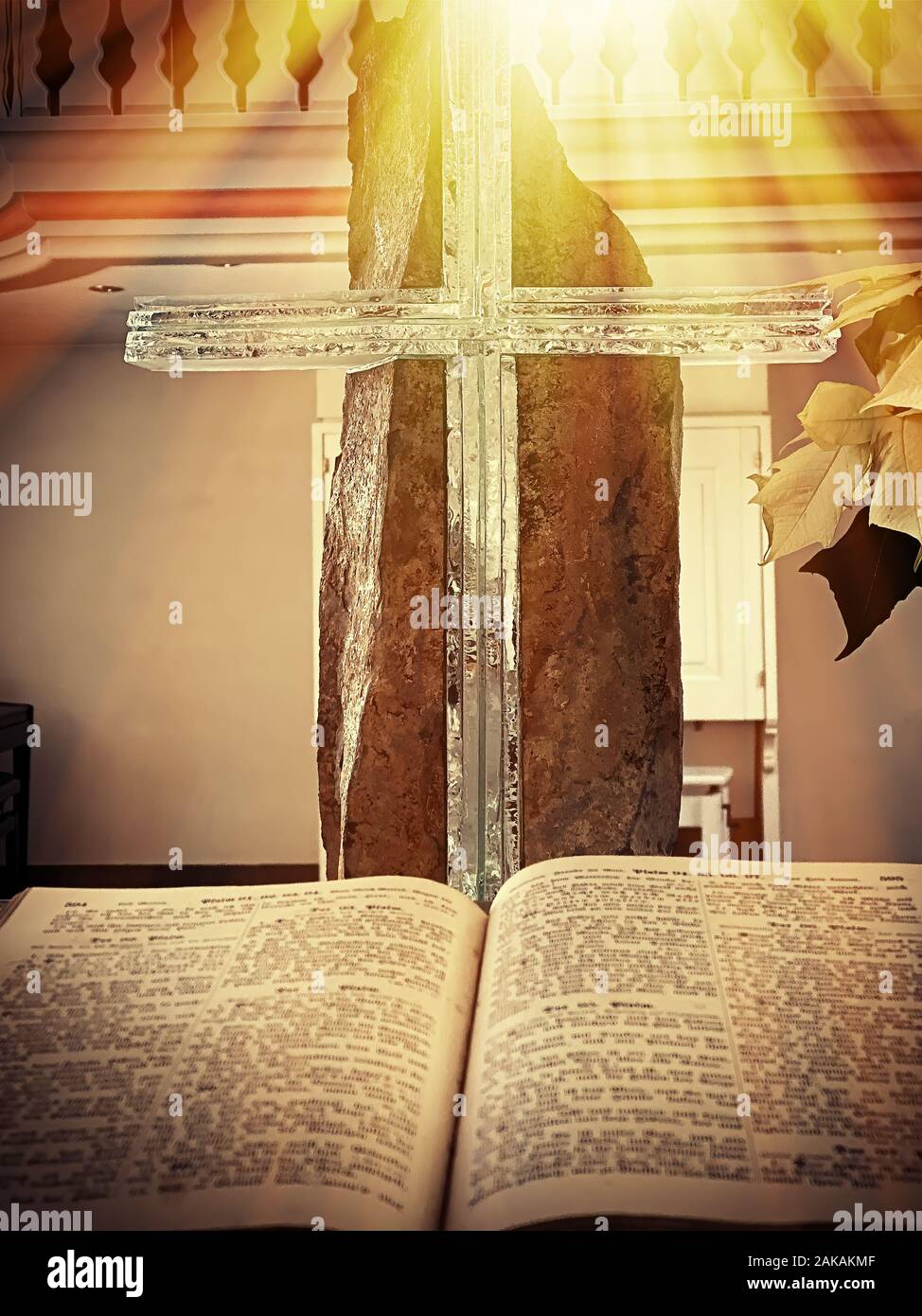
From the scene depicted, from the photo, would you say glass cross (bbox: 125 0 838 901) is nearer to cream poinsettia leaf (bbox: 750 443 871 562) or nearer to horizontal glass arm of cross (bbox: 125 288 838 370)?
horizontal glass arm of cross (bbox: 125 288 838 370)

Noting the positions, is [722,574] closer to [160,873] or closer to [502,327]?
[160,873]

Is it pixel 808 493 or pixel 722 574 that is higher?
pixel 722 574

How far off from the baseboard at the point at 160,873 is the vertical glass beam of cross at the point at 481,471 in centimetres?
260

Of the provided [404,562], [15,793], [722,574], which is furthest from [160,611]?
[404,562]

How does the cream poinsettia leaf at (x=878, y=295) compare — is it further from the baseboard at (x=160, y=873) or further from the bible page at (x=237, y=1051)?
the baseboard at (x=160, y=873)

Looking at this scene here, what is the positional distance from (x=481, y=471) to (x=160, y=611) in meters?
2.80

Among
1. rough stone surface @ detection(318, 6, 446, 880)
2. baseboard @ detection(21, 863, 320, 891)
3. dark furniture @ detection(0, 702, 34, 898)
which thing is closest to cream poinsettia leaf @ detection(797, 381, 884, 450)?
rough stone surface @ detection(318, 6, 446, 880)

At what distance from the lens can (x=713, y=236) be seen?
2396mm

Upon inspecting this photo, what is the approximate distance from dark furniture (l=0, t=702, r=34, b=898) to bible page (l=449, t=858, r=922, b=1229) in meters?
1.86

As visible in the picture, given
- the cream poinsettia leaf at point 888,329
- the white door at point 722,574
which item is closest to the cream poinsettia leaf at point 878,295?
the cream poinsettia leaf at point 888,329

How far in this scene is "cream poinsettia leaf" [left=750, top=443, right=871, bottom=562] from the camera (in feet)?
1.79

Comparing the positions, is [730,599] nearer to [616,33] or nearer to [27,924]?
[616,33]

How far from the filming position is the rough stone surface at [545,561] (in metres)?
0.71

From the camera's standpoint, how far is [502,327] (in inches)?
26.8
